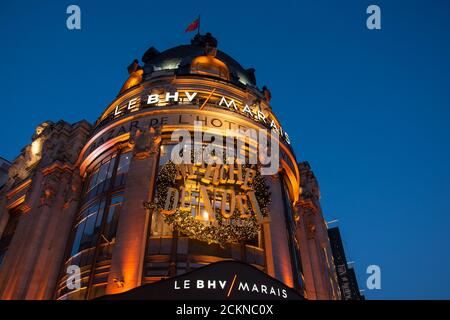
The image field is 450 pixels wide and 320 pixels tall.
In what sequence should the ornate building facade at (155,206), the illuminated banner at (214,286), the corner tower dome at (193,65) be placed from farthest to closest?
1. the corner tower dome at (193,65)
2. the ornate building facade at (155,206)
3. the illuminated banner at (214,286)

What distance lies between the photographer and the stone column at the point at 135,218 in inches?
816

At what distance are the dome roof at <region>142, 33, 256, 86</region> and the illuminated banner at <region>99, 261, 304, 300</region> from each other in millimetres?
25051

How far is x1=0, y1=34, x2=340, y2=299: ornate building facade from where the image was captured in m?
23.0

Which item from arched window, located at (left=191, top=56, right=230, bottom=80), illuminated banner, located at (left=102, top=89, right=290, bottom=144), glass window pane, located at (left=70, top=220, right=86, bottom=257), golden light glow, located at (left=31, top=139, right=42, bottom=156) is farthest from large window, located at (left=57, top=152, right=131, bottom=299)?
arched window, located at (left=191, top=56, right=230, bottom=80)

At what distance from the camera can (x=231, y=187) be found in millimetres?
25891

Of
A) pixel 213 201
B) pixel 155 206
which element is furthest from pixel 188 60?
pixel 155 206

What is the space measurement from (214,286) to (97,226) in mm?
12330

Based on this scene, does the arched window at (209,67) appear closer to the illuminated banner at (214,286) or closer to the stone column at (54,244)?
the stone column at (54,244)

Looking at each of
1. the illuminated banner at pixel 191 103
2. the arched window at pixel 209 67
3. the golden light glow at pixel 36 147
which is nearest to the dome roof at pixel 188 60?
the arched window at pixel 209 67

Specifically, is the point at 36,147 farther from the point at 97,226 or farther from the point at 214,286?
the point at 214,286

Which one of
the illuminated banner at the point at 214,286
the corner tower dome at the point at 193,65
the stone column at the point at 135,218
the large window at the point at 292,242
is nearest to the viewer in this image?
the illuminated banner at the point at 214,286

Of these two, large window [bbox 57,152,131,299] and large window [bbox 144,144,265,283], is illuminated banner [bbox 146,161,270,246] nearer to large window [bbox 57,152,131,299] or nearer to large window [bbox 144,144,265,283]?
A: large window [bbox 144,144,265,283]

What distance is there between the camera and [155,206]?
23625mm

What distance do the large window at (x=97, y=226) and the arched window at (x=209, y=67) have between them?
13.1m
